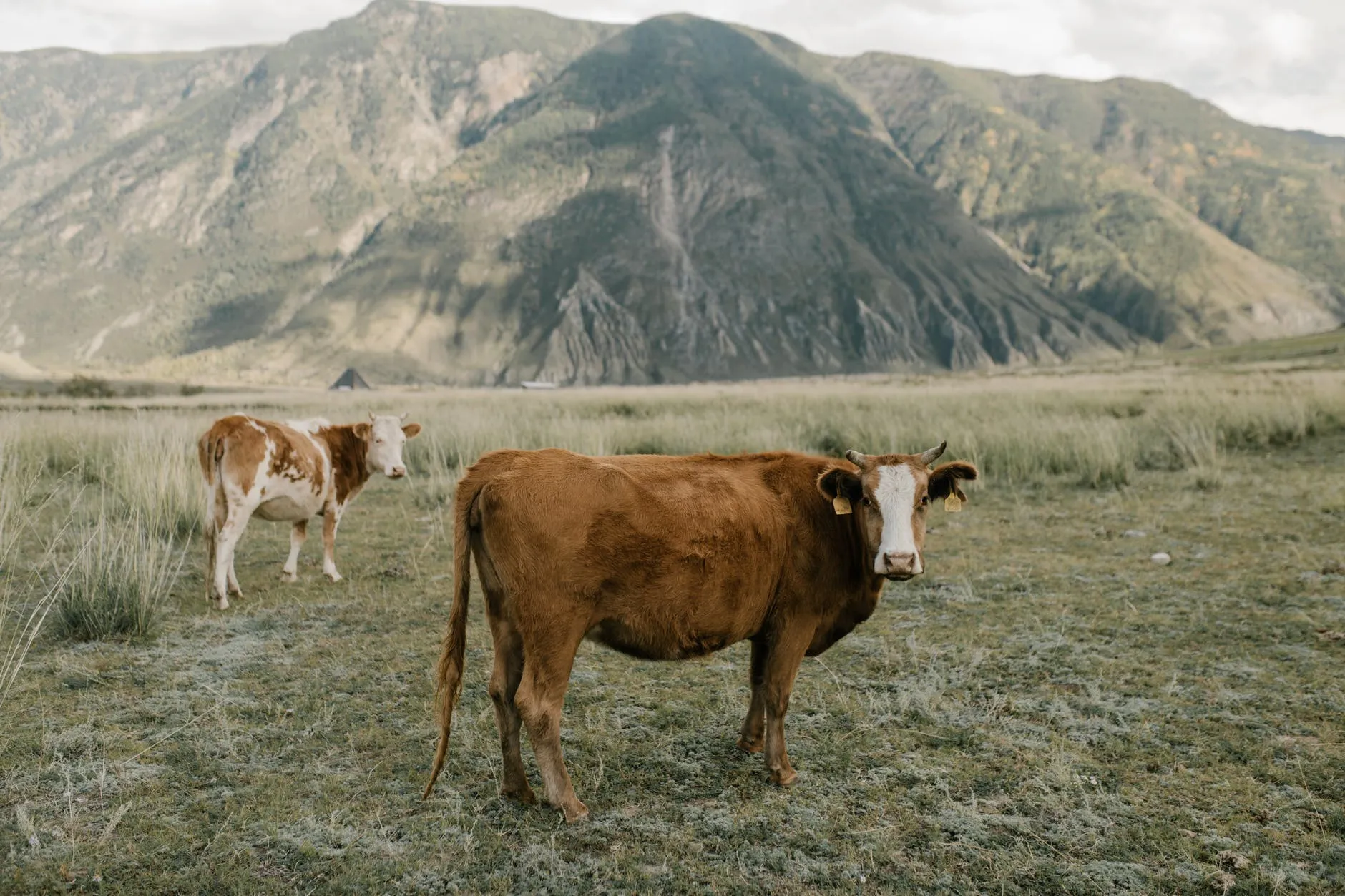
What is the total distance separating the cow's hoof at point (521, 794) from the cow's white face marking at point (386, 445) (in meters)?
5.46

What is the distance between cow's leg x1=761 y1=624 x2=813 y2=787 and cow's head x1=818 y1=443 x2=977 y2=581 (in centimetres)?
60

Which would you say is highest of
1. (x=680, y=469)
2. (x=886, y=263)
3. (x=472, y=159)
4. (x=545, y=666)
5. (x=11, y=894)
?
(x=472, y=159)

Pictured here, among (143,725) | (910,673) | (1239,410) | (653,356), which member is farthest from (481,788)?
(653,356)

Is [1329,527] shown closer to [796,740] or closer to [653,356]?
[796,740]

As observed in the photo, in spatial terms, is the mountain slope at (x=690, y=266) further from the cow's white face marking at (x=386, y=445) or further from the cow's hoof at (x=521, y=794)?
the cow's hoof at (x=521, y=794)

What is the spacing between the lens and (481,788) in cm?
443

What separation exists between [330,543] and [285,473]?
94cm

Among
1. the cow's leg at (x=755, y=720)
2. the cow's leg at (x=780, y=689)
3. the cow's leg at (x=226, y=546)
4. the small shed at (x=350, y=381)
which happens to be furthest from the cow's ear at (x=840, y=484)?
the small shed at (x=350, y=381)

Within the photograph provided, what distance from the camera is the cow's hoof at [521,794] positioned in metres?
4.26

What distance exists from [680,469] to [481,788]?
1973mm

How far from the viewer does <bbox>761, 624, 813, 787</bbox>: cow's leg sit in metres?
4.50

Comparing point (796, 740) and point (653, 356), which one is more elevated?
point (653, 356)

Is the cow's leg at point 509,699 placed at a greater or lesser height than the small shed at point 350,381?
lesser

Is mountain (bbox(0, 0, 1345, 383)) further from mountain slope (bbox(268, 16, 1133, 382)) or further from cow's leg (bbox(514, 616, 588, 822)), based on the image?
cow's leg (bbox(514, 616, 588, 822))
